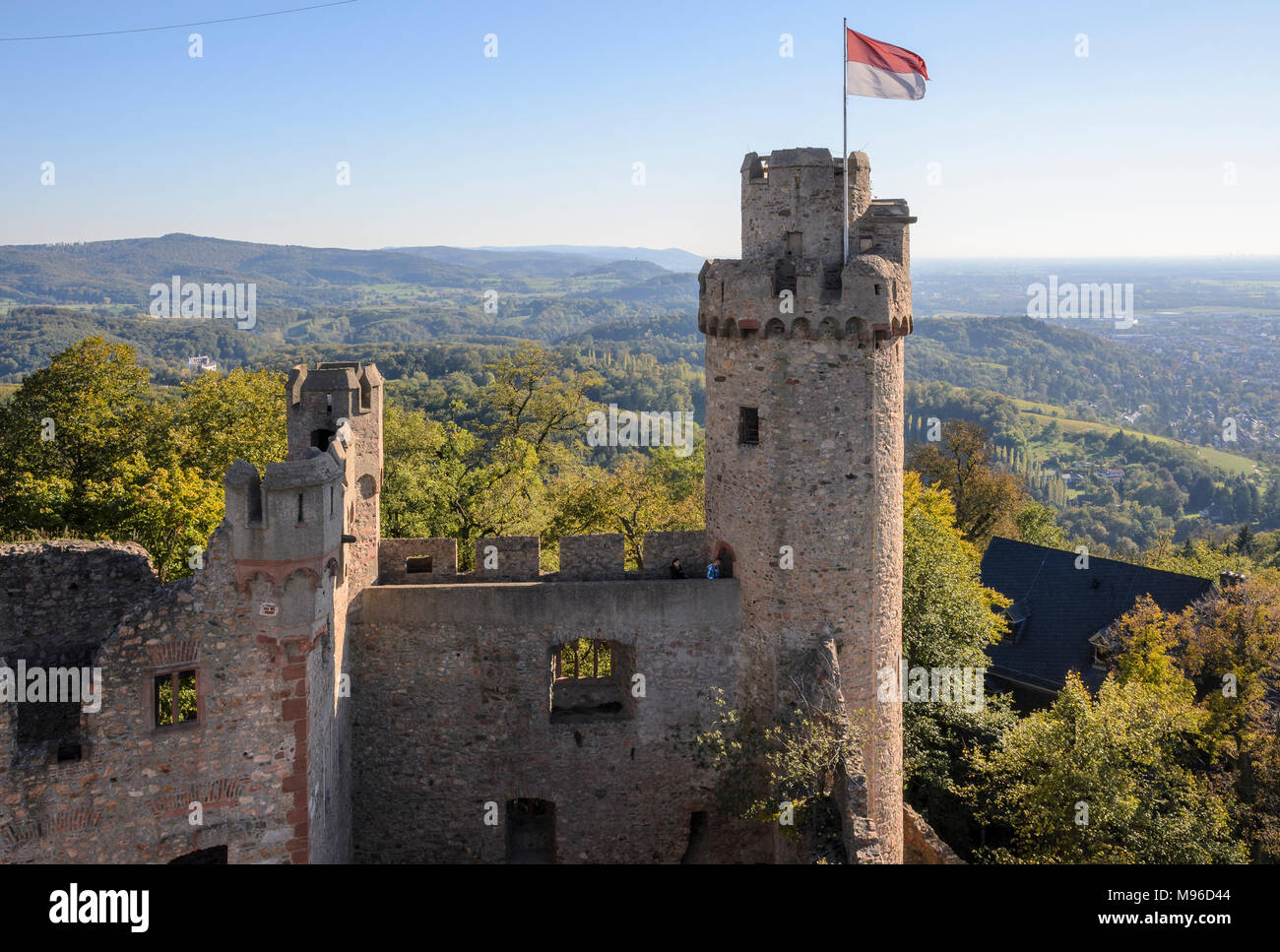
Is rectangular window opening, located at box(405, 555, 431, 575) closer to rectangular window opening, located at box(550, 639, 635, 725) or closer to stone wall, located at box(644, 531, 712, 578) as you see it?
rectangular window opening, located at box(550, 639, 635, 725)

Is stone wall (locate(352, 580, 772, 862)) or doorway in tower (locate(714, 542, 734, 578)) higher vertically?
doorway in tower (locate(714, 542, 734, 578))

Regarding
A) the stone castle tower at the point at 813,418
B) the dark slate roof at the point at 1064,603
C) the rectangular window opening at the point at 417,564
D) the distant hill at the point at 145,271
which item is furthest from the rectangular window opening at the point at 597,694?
the distant hill at the point at 145,271

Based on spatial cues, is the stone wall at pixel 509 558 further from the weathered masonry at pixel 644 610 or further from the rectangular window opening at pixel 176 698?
the rectangular window opening at pixel 176 698

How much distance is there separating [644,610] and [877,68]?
9.71m

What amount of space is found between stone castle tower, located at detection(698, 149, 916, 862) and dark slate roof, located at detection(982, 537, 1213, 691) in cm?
1834

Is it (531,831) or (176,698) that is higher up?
(176,698)

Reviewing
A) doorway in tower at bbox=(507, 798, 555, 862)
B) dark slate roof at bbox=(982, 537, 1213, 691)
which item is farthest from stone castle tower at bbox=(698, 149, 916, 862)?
dark slate roof at bbox=(982, 537, 1213, 691)

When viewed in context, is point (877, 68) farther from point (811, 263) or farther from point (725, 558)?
point (725, 558)

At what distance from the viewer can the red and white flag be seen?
50.2 ft

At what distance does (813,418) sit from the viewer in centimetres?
1489

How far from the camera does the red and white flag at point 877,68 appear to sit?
1529cm

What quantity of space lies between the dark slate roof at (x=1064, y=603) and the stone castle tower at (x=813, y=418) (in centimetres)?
1834

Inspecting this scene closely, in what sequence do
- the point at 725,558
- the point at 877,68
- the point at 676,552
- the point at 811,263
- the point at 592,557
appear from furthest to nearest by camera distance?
the point at 676,552, the point at 725,558, the point at 592,557, the point at 877,68, the point at 811,263

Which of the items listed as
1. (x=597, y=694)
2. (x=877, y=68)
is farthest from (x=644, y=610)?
(x=877, y=68)
